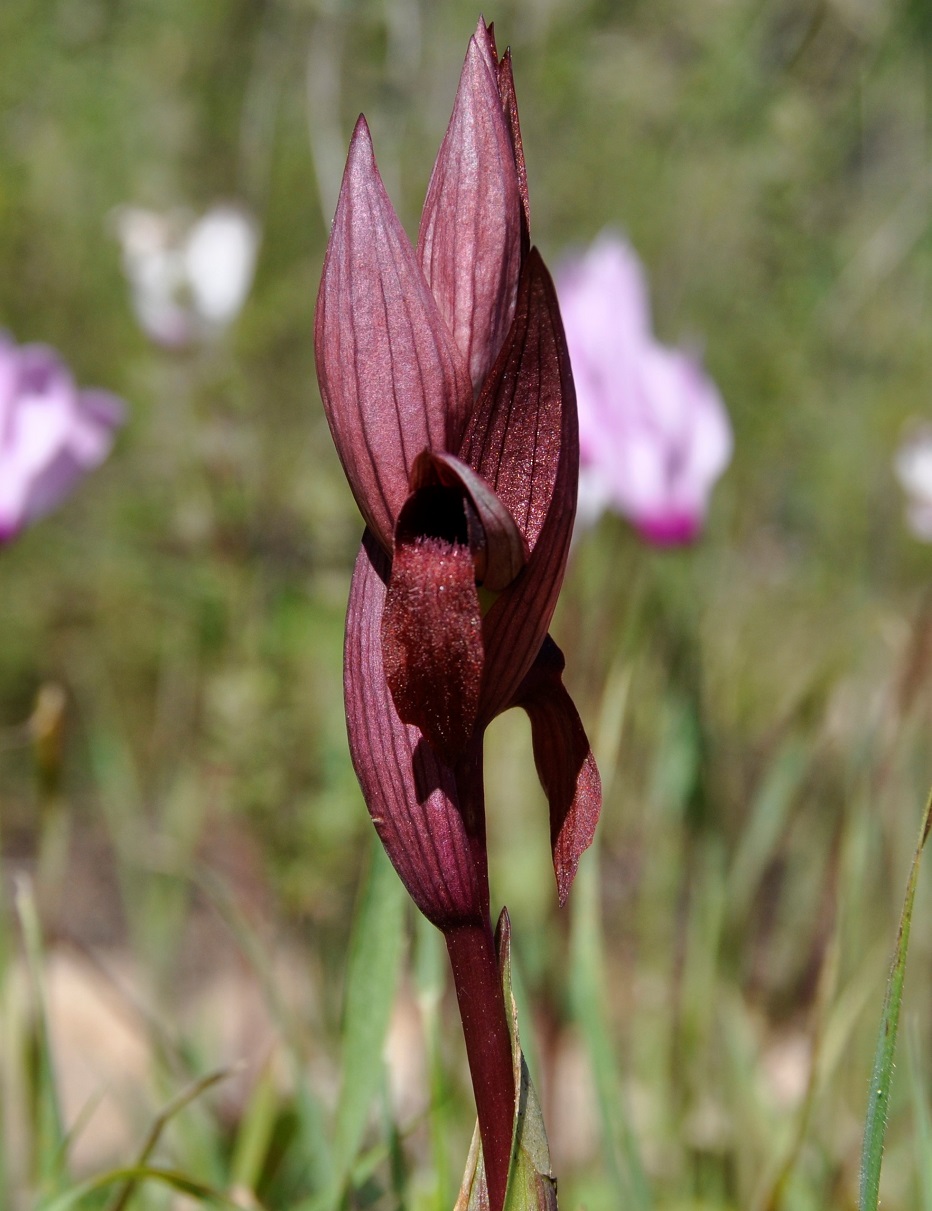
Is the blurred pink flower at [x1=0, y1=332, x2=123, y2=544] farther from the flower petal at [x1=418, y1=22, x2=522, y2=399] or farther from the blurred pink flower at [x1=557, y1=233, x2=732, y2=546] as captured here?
the flower petal at [x1=418, y1=22, x2=522, y2=399]

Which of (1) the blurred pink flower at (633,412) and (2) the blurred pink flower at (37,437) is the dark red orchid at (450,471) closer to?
(2) the blurred pink flower at (37,437)

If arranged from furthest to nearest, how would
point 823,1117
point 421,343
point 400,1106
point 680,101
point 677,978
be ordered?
point 680,101 → point 677,978 → point 400,1106 → point 823,1117 → point 421,343

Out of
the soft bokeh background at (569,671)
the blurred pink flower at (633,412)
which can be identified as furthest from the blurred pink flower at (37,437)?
the blurred pink flower at (633,412)

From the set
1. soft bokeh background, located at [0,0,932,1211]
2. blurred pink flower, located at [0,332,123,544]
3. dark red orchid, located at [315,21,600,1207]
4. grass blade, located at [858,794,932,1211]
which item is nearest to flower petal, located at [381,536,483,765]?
dark red orchid, located at [315,21,600,1207]

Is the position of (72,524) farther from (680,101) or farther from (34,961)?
(34,961)

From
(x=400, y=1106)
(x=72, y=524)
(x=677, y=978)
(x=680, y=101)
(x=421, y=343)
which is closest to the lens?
(x=421, y=343)

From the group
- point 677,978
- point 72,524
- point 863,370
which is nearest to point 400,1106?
point 677,978

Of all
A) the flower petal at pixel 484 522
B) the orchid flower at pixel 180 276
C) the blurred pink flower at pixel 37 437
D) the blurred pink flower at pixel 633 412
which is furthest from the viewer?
the orchid flower at pixel 180 276

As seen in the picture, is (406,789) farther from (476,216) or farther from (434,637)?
(476,216)
